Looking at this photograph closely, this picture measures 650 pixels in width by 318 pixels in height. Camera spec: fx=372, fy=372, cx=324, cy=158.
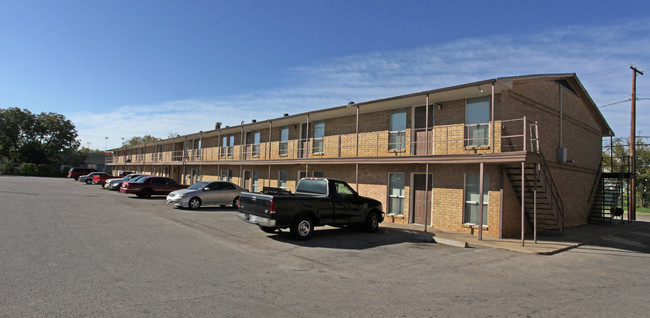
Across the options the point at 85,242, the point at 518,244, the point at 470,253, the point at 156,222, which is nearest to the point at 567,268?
the point at 470,253

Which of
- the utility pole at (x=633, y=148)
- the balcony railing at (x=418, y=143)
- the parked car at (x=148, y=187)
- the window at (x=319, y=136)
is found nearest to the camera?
the balcony railing at (x=418, y=143)

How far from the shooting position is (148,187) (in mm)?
24391

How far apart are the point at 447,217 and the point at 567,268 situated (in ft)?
18.2

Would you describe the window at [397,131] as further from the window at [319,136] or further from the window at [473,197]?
the window at [319,136]

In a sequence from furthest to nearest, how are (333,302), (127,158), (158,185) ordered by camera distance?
(127,158)
(158,185)
(333,302)

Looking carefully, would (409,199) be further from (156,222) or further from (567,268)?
(156,222)

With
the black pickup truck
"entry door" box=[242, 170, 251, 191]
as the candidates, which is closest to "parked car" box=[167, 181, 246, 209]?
"entry door" box=[242, 170, 251, 191]

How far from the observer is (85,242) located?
8641 mm

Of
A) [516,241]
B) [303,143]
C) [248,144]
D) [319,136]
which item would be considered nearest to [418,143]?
[516,241]

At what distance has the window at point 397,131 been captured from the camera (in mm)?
Result: 15805

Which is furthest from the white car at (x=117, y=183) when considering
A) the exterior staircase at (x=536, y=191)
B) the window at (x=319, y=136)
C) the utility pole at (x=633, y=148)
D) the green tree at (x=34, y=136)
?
the green tree at (x=34, y=136)

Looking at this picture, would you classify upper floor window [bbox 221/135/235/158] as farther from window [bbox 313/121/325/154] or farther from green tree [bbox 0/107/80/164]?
green tree [bbox 0/107/80/164]

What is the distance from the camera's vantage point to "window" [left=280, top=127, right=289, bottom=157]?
2244 centimetres

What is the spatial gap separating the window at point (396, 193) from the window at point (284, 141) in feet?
26.9
